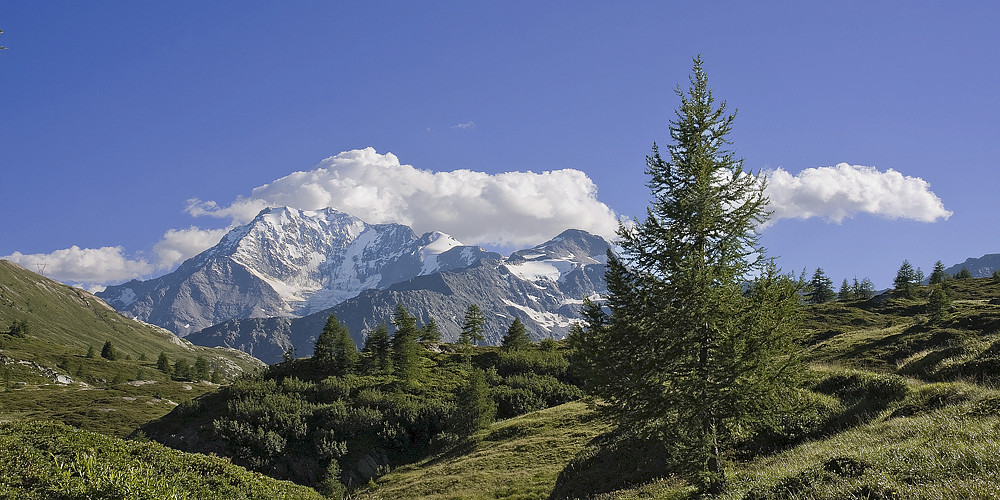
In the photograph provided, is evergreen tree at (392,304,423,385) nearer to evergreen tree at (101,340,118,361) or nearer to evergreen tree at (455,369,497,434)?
evergreen tree at (455,369,497,434)

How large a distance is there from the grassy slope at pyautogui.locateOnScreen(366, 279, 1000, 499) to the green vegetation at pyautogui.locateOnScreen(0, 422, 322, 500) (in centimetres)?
1272

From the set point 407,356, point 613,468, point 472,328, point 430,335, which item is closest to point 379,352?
point 407,356

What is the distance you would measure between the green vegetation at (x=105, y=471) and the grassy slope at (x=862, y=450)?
1272 centimetres

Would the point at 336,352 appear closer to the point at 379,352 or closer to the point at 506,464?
the point at 379,352

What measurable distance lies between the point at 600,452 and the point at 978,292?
120906 mm

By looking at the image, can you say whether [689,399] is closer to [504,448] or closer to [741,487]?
[741,487]

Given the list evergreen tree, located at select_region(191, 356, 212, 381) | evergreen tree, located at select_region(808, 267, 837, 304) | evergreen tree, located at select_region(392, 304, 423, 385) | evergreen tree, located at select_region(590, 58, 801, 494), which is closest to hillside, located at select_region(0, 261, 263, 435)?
evergreen tree, located at select_region(191, 356, 212, 381)

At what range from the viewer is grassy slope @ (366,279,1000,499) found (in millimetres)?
8953

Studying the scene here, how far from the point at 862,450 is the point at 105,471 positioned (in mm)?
17095

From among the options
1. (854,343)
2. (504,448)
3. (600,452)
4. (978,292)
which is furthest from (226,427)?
(978,292)

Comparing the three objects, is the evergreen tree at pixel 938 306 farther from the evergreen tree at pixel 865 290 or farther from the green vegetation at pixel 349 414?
the evergreen tree at pixel 865 290

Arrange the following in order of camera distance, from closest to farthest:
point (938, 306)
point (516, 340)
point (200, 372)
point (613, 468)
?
point (613, 468), point (938, 306), point (516, 340), point (200, 372)

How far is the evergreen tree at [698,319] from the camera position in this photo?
46.1 ft

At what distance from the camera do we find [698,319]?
14508mm
